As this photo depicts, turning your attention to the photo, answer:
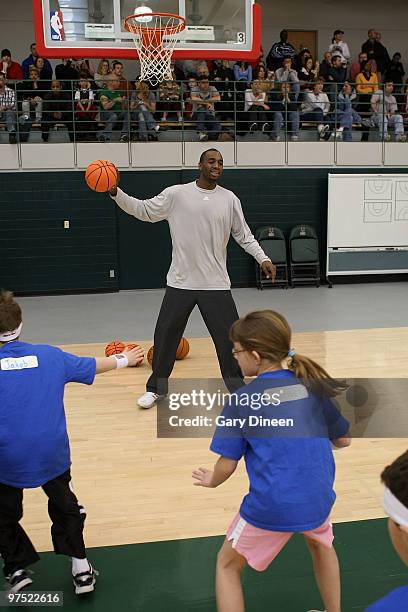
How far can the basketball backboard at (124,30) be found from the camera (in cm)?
729

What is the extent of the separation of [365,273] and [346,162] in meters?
2.31

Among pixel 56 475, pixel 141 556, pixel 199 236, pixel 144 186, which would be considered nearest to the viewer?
pixel 56 475

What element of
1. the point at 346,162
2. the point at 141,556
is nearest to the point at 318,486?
the point at 141,556

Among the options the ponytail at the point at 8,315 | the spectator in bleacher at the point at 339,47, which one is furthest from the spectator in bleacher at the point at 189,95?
the ponytail at the point at 8,315

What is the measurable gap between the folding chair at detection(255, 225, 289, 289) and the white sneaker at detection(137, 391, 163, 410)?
24.2 ft

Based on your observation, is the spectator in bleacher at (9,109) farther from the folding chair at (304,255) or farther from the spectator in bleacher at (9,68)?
the folding chair at (304,255)

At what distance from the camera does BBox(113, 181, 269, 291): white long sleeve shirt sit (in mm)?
5422

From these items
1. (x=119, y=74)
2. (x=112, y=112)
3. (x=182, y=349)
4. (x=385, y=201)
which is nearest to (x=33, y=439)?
(x=182, y=349)

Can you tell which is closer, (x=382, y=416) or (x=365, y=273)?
(x=382, y=416)

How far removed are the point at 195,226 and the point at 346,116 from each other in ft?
30.3

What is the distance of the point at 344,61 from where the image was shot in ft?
48.4

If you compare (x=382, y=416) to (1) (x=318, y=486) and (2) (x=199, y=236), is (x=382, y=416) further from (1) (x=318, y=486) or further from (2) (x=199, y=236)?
(1) (x=318, y=486)

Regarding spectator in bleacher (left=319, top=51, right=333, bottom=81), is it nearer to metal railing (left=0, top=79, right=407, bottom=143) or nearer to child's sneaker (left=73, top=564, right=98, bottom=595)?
metal railing (left=0, top=79, right=407, bottom=143)

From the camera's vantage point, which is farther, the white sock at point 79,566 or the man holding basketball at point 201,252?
the man holding basketball at point 201,252
